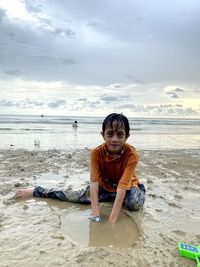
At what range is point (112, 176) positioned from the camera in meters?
4.23

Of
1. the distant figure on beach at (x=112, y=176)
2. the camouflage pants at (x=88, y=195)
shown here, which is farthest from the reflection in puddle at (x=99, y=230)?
the camouflage pants at (x=88, y=195)

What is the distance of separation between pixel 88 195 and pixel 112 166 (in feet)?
1.95

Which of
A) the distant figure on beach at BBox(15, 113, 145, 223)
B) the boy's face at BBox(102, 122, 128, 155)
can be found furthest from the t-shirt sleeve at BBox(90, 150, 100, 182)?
the boy's face at BBox(102, 122, 128, 155)

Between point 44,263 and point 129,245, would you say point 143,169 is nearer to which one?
point 129,245

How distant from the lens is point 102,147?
4156 millimetres

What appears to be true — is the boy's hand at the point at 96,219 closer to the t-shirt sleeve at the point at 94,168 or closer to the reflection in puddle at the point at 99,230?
the reflection in puddle at the point at 99,230

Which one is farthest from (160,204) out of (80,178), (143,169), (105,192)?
(143,169)

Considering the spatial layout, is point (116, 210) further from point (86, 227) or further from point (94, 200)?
point (86, 227)

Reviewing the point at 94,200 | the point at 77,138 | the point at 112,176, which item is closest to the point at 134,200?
the point at 112,176

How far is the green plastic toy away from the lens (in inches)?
108

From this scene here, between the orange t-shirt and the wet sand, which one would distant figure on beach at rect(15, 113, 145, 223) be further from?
the wet sand

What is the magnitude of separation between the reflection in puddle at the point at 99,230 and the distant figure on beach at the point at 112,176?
12 centimetres

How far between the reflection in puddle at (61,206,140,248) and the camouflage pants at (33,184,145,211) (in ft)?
0.76

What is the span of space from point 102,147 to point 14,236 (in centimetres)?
159
